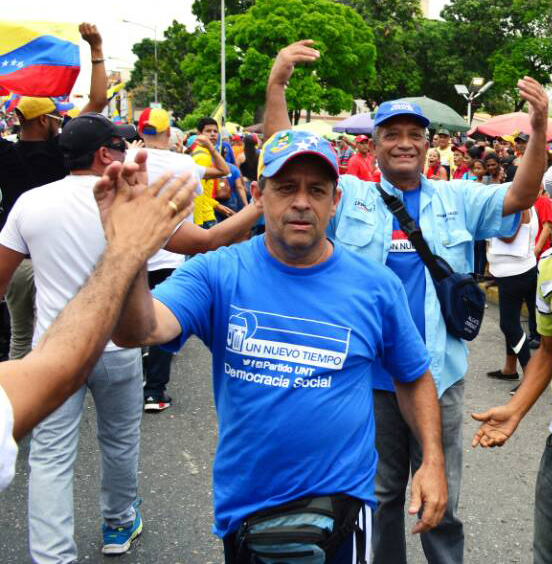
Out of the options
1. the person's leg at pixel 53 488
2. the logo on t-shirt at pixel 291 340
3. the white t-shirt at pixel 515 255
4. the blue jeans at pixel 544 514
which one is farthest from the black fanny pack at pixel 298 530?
the white t-shirt at pixel 515 255

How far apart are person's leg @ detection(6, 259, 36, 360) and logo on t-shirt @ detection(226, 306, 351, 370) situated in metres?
3.13

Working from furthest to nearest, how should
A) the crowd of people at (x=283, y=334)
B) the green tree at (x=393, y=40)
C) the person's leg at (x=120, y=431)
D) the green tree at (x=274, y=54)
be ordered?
the green tree at (x=393, y=40), the green tree at (x=274, y=54), the person's leg at (x=120, y=431), the crowd of people at (x=283, y=334)

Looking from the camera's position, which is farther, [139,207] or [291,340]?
[291,340]

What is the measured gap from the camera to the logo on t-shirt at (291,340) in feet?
7.02

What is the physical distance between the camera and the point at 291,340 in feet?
7.02

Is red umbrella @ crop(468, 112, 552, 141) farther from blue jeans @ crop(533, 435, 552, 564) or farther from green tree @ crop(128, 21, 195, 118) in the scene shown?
green tree @ crop(128, 21, 195, 118)

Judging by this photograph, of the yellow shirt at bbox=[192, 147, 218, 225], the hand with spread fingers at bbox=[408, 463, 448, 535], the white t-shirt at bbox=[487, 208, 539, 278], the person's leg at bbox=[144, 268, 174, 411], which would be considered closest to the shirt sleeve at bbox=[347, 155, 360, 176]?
the yellow shirt at bbox=[192, 147, 218, 225]

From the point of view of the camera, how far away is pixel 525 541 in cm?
383

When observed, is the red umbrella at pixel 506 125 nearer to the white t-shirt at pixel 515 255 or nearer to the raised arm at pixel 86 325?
the white t-shirt at pixel 515 255

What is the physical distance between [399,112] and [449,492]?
5.16 ft

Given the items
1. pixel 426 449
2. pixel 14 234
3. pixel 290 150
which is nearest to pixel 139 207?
pixel 290 150

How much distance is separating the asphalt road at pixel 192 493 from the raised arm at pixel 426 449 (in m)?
1.46

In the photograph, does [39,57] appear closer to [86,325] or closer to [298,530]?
[298,530]

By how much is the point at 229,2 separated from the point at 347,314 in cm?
5148
